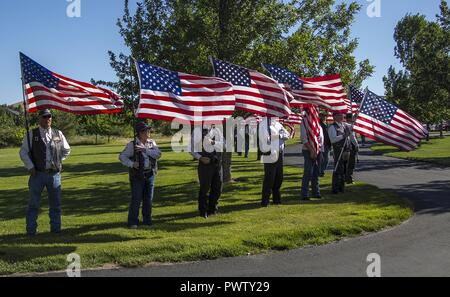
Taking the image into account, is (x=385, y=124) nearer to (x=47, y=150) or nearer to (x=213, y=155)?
(x=213, y=155)

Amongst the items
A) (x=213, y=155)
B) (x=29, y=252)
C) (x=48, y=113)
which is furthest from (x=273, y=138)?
(x=29, y=252)

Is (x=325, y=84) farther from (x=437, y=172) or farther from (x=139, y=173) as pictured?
(x=437, y=172)

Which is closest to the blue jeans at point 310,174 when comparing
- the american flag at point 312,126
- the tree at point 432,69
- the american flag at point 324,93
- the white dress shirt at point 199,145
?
the american flag at point 312,126

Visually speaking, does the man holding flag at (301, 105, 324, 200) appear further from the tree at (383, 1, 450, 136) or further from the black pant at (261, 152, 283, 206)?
the tree at (383, 1, 450, 136)

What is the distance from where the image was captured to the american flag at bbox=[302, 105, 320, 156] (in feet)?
35.7

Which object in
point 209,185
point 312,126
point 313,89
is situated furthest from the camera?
point 312,126

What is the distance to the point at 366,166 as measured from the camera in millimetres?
19656

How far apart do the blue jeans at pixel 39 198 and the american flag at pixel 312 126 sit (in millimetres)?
5506

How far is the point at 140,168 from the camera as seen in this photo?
8156 mm

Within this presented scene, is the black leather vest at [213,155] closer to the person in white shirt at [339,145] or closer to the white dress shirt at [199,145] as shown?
the white dress shirt at [199,145]

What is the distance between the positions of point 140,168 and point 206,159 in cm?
139

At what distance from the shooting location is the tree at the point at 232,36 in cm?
1379

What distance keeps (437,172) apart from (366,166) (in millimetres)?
3396

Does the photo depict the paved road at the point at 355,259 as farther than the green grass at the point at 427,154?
No
